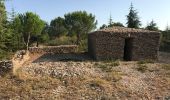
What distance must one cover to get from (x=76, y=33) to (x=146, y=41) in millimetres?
27519

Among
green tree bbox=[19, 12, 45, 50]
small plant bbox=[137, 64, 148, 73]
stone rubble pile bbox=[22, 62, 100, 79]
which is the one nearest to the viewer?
stone rubble pile bbox=[22, 62, 100, 79]

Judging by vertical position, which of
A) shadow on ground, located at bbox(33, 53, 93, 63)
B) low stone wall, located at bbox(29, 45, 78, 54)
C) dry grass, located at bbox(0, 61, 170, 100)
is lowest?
dry grass, located at bbox(0, 61, 170, 100)

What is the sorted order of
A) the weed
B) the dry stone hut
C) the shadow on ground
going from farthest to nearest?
1. the shadow on ground
2. the dry stone hut
3. the weed

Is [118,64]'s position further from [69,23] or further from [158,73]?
[69,23]

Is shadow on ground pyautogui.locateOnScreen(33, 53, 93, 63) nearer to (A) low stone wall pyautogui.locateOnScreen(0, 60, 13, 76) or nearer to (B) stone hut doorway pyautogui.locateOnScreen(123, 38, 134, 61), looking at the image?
(B) stone hut doorway pyautogui.locateOnScreen(123, 38, 134, 61)

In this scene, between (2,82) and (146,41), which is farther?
(146,41)

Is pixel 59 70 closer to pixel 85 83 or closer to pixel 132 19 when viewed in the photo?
pixel 85 83

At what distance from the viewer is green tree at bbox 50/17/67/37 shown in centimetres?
5162

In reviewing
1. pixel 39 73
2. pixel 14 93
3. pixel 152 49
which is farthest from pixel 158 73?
pixel 14 93

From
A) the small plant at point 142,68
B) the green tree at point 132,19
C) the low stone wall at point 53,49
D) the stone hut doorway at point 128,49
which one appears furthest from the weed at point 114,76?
the green tree at point 132,19

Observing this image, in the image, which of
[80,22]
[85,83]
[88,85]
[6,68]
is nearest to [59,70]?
[85,83]

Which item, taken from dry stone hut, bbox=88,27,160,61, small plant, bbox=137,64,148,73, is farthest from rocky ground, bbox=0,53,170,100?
dry stone hut, bbox=88,27,160,61

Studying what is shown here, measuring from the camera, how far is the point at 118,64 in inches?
677

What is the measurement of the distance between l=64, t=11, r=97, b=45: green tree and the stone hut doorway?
79.6 ft
